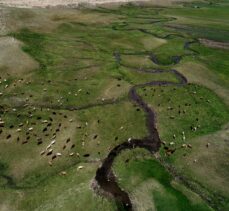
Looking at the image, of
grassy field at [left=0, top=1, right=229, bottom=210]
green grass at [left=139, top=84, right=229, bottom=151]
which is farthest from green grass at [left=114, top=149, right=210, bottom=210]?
green grass at [left=139, top=84, right=229, bottom=151]

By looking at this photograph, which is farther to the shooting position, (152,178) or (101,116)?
(101,116)

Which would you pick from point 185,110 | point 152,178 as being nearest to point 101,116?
point 185,110

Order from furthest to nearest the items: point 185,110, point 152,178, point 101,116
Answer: point 185,110
point 101,116
point 152,178

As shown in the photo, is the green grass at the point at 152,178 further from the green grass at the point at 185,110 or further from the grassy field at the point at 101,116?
the green grass at the point at 185,110

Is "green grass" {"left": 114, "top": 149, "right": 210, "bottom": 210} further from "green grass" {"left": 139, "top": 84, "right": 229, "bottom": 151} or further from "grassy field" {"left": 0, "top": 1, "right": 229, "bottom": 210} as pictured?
"green grass" {"left": 139, "top": 84, "right": 229, "bottom": 151}

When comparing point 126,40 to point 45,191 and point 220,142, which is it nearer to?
point 220,142

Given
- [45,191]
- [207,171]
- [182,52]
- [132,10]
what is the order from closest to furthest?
[45,191] → [207,171] → [182,52] → [132,10]

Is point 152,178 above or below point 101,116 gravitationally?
above

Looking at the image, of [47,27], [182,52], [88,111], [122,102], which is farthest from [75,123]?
[47,27]

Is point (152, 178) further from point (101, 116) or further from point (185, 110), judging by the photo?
point (185, 110)
